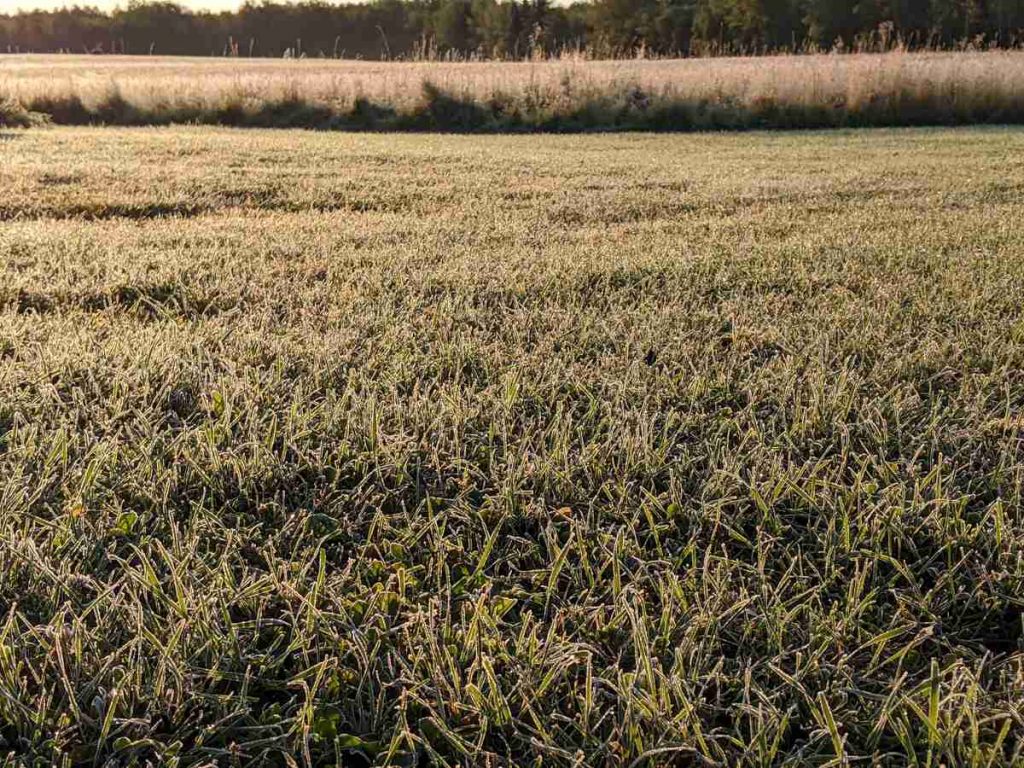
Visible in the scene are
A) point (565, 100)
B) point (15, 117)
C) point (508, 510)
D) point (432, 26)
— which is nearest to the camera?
point (508, 510)

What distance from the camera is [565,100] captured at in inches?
Answer: 557

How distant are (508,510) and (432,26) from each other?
2396 inches

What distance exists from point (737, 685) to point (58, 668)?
0.85 m

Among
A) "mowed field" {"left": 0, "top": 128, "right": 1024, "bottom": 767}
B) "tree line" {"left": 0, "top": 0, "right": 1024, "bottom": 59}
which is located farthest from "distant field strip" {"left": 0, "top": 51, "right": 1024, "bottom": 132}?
"tree line" {"left": 0, "top": 0, "right": 1024, "bottom": 59}

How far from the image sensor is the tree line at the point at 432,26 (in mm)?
42938

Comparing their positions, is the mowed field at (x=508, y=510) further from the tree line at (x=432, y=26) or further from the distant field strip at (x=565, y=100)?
the tree line at (x=432, y=26)

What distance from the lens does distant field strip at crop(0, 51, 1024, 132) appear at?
13.8m

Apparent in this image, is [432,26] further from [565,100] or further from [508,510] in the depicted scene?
[508,510]

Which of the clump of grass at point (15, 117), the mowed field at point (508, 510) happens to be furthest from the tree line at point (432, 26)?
the mowed field at point (508, 510)

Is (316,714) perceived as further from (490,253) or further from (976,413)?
(490,253)

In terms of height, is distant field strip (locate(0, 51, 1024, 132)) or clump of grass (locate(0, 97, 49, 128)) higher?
distant field strip (locate(0, 51, 1024, 132))

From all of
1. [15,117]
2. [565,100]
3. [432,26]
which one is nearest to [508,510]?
[15,117]

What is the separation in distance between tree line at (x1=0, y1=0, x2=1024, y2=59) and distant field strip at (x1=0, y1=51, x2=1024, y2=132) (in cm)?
2740

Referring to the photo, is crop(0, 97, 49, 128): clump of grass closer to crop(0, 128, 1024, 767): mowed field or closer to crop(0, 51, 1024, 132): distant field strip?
crop(0, 51, 1024, 132): distant field strip
